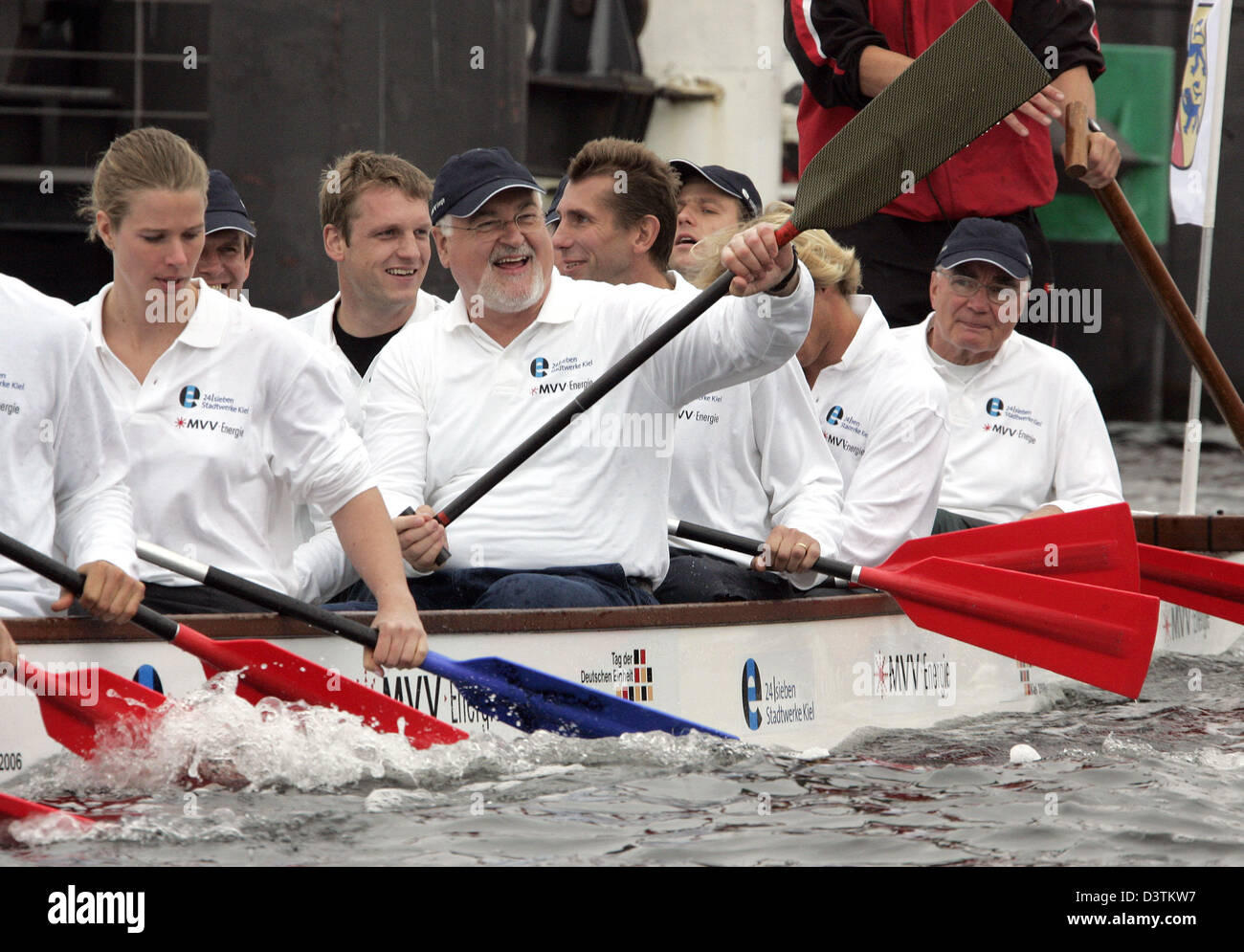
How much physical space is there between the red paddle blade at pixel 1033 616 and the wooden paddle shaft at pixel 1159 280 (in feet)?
4.83

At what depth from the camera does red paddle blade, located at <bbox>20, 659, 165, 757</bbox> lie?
4.35 metres

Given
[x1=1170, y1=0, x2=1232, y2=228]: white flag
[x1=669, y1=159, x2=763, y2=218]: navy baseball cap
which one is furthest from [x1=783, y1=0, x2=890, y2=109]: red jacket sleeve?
[x1=1170, y1=0, x2=1232, y2=228]: white flag

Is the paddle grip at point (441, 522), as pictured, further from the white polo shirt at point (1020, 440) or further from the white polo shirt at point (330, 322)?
the white polo shirt at point (1020, 440)

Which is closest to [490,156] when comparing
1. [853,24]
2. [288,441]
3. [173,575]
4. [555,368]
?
[555,368]

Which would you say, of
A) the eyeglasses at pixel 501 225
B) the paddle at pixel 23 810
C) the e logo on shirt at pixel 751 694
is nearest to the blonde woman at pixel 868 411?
the eyeglasses at pixel 501 225

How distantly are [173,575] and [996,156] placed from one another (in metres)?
3.64

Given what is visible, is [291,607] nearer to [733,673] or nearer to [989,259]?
[733,673]

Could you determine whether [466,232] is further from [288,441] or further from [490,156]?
[288,441]

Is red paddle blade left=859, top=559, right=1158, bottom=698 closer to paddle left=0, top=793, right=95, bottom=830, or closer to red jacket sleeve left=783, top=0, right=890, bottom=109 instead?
red jacket sleeve left=783, top=0, right=890, bottom=109

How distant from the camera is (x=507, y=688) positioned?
4.82 metres

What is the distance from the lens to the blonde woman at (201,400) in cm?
464

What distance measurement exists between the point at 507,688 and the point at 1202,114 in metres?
5.18

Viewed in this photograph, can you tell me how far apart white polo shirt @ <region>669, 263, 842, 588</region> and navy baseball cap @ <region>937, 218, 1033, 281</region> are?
1.28 metres

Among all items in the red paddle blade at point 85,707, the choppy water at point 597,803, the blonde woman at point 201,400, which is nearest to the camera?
the choppy water at point 597,803
